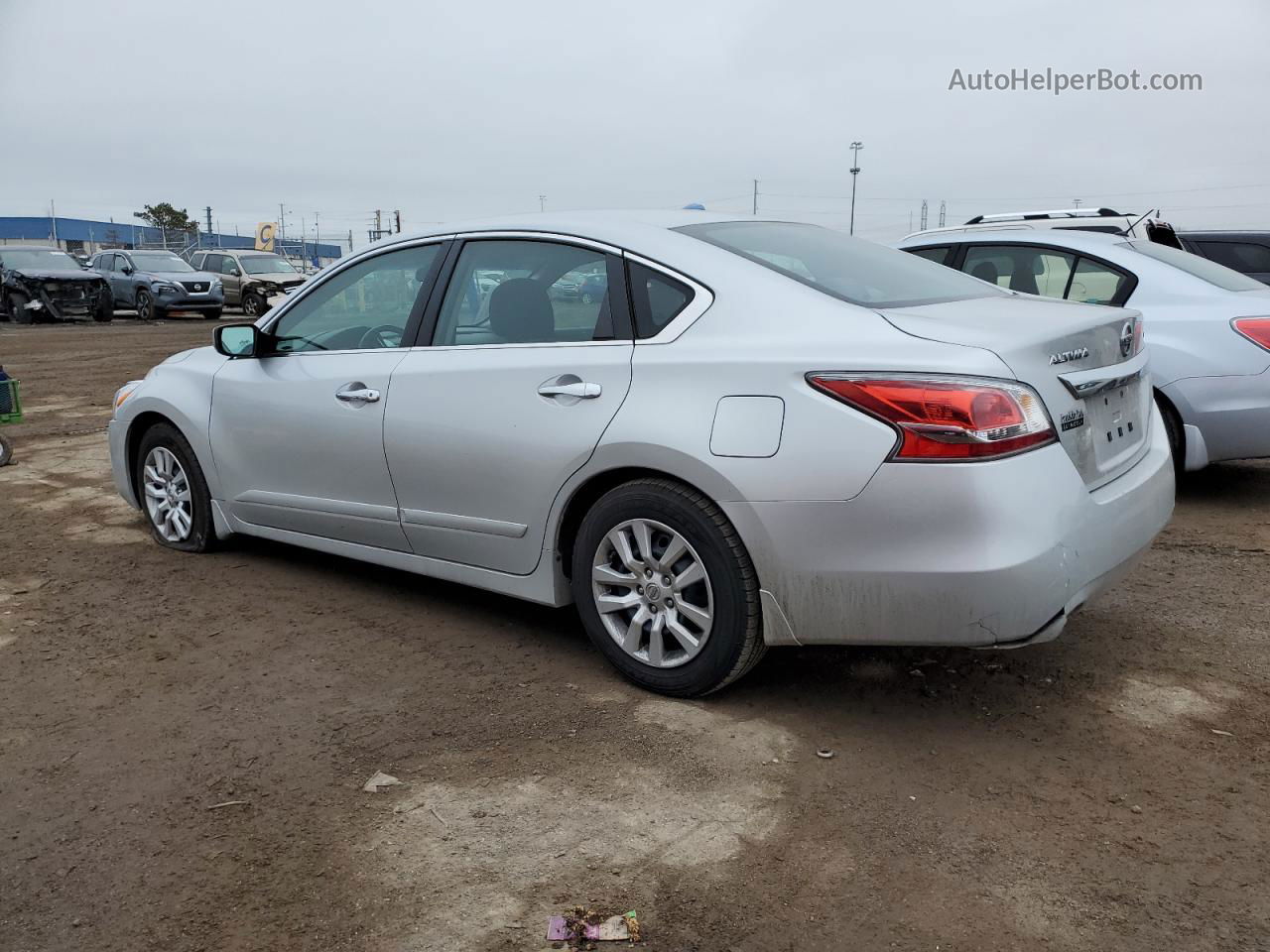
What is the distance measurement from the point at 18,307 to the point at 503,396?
24.2 meters

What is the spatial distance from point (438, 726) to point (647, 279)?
161cm

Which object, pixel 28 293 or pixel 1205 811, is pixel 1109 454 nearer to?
pixel 1205 811

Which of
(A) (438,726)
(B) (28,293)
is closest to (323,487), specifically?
(A) (438,726)

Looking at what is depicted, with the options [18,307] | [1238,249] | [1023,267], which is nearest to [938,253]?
[1023,267]

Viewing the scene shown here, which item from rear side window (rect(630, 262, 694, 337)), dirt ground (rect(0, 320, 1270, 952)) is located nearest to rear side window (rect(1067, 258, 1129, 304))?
dirt ground (rect(0, 320, 1270, 952))

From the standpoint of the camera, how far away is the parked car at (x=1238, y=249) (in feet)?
34.3

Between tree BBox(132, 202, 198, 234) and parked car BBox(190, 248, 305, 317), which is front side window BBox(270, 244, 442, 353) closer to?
parked car BBox(190, 248, 305, 317)

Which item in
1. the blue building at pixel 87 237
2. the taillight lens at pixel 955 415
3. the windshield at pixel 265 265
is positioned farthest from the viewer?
the blue building at pixel 87 237

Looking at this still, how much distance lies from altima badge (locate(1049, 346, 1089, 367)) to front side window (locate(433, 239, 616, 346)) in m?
1.39

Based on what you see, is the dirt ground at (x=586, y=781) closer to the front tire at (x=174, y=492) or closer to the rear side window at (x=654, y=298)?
the front tire at (x=174, y=492)

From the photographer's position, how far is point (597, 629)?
3.77 m

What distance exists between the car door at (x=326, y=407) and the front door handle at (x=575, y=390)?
2.74 ft

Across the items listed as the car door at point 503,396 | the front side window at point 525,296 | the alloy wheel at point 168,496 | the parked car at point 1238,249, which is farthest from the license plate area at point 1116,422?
the parked car at point 1238,249

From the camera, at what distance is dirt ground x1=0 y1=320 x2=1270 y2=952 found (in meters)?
2.52
